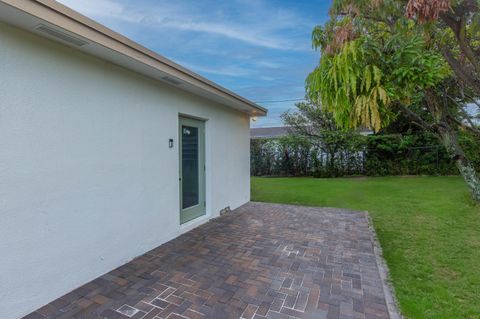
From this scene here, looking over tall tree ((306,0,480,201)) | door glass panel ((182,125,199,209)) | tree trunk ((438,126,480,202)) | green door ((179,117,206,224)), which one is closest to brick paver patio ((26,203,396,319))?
green door ((179,117,206,224))

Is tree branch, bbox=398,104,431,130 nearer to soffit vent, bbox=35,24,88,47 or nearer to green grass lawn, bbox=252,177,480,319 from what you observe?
green grass lawn, bbox=252,177,480,319

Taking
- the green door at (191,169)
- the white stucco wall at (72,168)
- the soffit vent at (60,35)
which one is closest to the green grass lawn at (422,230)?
the green door at (191,169)

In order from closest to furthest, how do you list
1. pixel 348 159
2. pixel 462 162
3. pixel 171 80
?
1. pixel 171 80
2. pixel 462 162
3. pixel 348 159

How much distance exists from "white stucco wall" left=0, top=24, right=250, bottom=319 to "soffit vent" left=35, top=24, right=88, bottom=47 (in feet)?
0.47

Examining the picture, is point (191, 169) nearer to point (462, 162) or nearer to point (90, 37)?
point (90, 37)

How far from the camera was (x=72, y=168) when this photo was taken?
125 inches

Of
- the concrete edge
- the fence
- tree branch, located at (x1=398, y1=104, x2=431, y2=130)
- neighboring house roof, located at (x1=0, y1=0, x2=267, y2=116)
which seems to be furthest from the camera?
the fence

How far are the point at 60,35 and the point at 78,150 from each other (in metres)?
1.31

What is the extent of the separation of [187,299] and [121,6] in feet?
20.7

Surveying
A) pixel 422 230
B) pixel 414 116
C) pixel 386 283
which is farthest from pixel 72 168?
pixel 414 116

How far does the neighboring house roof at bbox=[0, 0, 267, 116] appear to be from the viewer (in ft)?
7.83

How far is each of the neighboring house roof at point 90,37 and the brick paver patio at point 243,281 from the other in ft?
9.64

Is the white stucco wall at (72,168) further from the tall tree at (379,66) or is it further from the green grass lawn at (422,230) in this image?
the green grass lawn at (422,230)

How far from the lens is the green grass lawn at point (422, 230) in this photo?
9.72ft
